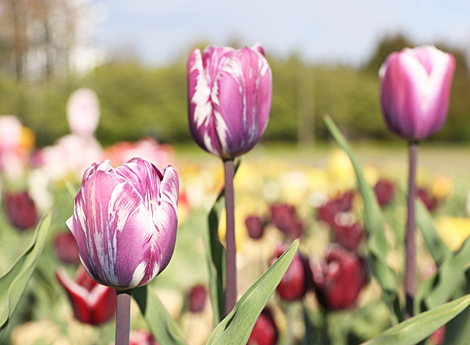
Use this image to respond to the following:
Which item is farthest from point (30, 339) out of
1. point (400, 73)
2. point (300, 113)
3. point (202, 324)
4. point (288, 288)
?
point (300, 113)

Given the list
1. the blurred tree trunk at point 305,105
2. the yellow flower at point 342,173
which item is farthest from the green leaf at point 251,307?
the blurred tree trunk at point 305,105

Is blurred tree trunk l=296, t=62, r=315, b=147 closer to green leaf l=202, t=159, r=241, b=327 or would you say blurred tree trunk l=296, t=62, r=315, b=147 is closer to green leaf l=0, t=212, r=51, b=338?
green leaf l=202, t=159, r=241, b=327

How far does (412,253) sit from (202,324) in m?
0.71

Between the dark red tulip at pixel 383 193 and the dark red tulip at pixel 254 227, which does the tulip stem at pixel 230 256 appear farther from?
the dark red tulip at pixel 383 193

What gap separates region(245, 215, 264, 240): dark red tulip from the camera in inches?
52.0

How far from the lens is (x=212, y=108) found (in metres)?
0.52

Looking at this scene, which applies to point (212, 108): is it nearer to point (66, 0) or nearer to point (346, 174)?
point (346, 174)

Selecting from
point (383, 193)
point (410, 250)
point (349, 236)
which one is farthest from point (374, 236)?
point (383, 193)

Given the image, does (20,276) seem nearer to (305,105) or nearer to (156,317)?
(156,317)

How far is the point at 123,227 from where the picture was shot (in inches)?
15.2

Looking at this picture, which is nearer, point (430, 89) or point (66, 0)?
point (430, 89)

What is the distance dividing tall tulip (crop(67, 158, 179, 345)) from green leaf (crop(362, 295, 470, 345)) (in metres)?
0.24

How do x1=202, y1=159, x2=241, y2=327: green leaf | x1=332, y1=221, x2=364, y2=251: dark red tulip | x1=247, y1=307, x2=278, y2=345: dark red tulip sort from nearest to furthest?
x1=202, y1=159, x2=241, y2=327: green leaf, x1=247, y1=307, x2=278, y2=345: dark red tulip, x1=332, y1=221, x2=364, y2=251: dark red tulip

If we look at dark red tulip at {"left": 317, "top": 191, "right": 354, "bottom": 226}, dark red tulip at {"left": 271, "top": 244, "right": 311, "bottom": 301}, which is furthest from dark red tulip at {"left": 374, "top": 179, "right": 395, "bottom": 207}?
dark red tulip at {"left": 271, "top": 244, "right": 311, "bottom": 301}
